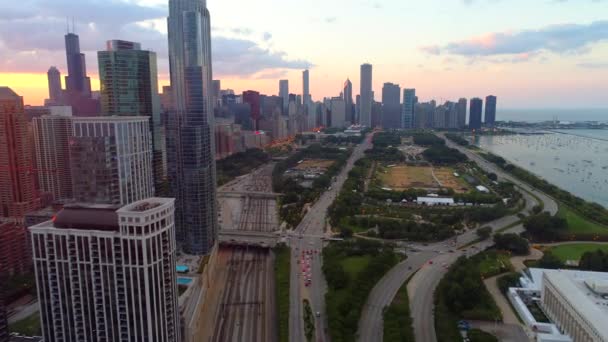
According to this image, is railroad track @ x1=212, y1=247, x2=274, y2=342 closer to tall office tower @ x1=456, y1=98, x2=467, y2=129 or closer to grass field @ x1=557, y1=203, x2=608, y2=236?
grass field @ x1=557, y1=203, x2=608, y2=236

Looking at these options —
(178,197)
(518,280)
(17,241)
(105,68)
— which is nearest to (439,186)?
(518,280)

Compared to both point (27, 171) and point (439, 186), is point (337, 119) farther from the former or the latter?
point (27, 171)

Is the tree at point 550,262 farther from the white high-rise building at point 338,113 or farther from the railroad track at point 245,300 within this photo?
the white high-rise building at point 338,113

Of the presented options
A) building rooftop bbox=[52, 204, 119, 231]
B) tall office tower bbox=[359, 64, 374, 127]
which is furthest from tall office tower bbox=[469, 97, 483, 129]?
building rooftop bbox=[52, 204, 119, 231]

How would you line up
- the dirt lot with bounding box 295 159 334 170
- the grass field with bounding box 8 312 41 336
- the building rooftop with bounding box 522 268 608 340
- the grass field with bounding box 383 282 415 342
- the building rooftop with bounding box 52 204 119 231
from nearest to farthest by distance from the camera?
the building rooftop with bounding box 52 204 119 231 < the building rooftop with bounding box 522 268 608 340 < the grass field with bounding box 383 282 415 342 < the grass field with bounding box 8 312 41 336 < the dirt lot with bounding box 295 159 334 170

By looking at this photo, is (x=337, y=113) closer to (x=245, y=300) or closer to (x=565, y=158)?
(x=565, y=158)

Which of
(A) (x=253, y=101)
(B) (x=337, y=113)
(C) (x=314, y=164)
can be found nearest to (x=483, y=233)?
(C) (x=314, y=164)

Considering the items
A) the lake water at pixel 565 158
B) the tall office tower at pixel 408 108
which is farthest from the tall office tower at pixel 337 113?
the lake water at pixel 565 158
